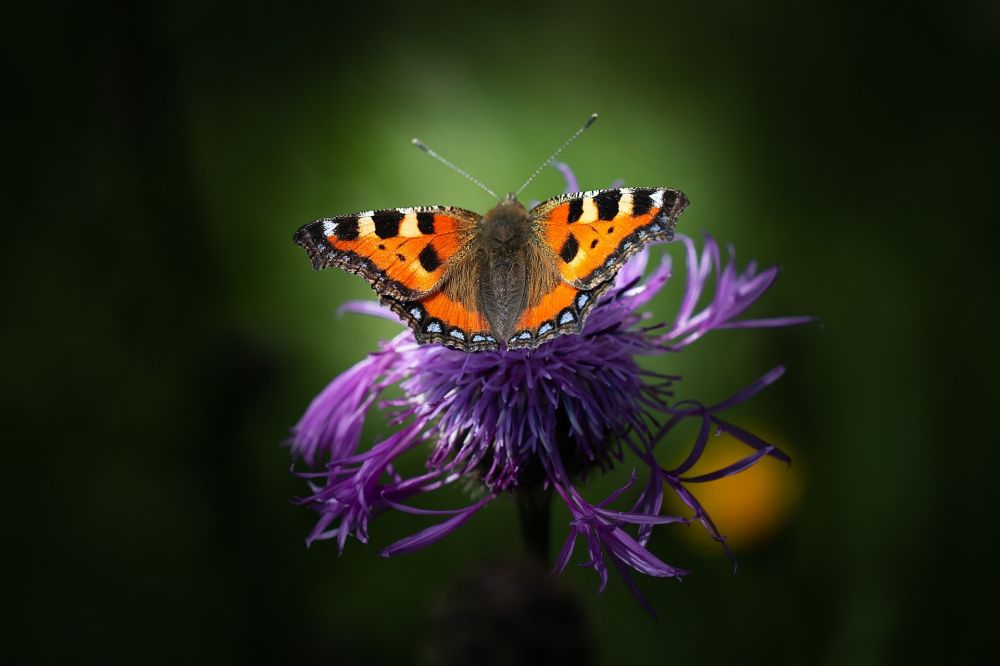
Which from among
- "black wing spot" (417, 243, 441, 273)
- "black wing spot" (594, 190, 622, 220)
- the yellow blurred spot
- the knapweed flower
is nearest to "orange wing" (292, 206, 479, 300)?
"black wing spot" (417, 243, 441, 273)

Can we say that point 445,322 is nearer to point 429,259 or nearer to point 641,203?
point 429,259

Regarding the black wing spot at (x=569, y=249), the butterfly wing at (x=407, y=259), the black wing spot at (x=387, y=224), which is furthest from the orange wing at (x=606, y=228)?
the black wing spot at (x=387, y=224)

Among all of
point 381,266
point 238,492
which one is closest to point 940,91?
point 381,266

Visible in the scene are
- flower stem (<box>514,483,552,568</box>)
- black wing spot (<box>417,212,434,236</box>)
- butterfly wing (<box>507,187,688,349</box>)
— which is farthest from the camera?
black wing spot (<box>417,212,434,236</box>)

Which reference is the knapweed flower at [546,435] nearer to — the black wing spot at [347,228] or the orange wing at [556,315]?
the orange wing at [556,315]

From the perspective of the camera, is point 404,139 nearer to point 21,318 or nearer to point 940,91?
point 21,318

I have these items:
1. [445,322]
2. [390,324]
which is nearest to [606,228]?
[445,322]

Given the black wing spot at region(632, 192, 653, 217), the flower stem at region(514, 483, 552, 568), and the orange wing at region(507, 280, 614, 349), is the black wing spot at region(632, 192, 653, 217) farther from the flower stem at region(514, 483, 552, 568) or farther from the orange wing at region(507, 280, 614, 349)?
the flower stem at region(514, 483, 552, 568)

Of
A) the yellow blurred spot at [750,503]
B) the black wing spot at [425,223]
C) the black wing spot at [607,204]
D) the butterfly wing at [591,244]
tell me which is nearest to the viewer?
the butterfly wing at [591,244]

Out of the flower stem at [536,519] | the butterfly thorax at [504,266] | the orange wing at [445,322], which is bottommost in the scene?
the flower stem at [536,519]
